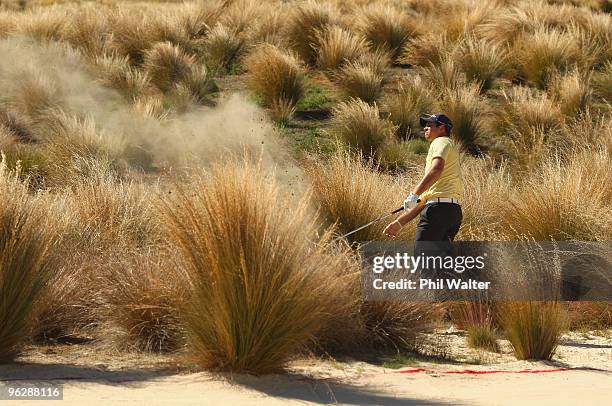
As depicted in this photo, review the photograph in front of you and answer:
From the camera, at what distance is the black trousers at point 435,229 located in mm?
8891

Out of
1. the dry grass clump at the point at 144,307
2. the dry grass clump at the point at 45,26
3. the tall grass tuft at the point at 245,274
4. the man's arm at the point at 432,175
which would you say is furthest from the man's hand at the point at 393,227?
the dry grass clump at the point at 45,26

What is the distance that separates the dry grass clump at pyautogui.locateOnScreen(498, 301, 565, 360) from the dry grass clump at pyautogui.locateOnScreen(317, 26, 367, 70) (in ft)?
36.0

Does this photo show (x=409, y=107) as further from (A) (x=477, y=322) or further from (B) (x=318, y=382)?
(B) (x=318, y=382)

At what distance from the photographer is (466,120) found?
16141 millimetres

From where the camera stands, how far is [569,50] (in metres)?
19.1

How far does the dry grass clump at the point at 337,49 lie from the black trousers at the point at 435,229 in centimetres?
984

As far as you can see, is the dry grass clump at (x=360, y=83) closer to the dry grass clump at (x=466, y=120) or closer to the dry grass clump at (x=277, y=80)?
the dry grass clump at (x=277, y=80)

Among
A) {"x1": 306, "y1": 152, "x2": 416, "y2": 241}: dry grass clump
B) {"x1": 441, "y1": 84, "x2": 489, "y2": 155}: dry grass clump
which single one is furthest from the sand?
{"x1": 441, "y1": 84, "x2": 489, "y2": 155}: dry grass clump

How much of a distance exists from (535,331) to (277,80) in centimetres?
996

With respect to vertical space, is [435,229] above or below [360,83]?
below

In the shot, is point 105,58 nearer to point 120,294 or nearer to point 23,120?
point 23,120

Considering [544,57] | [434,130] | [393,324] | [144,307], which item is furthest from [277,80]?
[144,307]

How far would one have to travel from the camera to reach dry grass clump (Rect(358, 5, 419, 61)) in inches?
800

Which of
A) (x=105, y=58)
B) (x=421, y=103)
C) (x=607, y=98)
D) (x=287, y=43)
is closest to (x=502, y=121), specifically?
(x=421, y=103)
